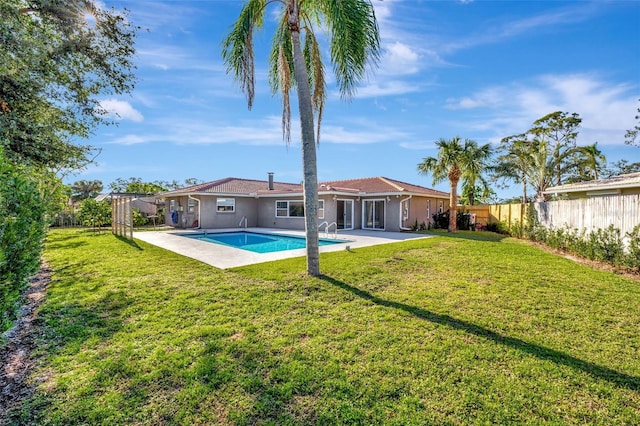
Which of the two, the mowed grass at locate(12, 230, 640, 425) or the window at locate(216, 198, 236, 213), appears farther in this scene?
the window at locate(216, 198, 236, 213)

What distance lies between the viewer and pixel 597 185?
13.0 metres

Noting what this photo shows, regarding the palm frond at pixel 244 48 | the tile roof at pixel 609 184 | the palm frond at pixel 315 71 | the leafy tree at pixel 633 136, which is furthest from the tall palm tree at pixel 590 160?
the palm frond at pixel 244 48

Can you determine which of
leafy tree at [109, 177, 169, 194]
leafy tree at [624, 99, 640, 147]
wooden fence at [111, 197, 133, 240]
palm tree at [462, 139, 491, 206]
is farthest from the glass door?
leafy tree at [109, 177, 169, 194]

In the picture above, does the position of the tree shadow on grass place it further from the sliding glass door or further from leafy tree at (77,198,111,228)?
leafy tree at (77,198,111,228)

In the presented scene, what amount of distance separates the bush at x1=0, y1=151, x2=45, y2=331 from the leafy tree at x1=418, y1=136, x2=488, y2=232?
20.1 m

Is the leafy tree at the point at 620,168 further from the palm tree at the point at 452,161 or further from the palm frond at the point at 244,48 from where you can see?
the palm frond at the point at 244,48

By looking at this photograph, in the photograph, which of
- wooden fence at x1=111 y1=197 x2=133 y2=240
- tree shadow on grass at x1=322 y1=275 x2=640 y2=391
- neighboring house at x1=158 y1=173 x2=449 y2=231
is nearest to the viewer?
tree shadow on grass at x1=322 y1=275 x2=640 y2=391

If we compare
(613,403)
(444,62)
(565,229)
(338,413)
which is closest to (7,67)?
(338,413)

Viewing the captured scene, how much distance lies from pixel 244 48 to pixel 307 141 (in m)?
2.93

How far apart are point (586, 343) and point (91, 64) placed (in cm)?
1443

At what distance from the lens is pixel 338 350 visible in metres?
4.09

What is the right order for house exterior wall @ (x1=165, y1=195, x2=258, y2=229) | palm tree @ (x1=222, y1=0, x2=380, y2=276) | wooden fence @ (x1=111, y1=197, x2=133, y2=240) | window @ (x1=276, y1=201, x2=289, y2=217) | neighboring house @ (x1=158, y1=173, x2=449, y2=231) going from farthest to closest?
window @ (x1=276, y1=201, x2=289, y2=217) < house exterior wall @ (x1=165, y1=195, x2=258, y2=229) < neighboring house @ (x1=158, y1=173, x2=449, y2=231) < wooden fence @ (x1=111, y1=197, x2=133, y2=240) < palm tree @ (x1=222, y1=0, x2=380, y2=276)

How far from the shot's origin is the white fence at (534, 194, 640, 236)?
8891 millimetres

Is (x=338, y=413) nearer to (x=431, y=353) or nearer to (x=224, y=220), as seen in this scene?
(x=431, y=353)
